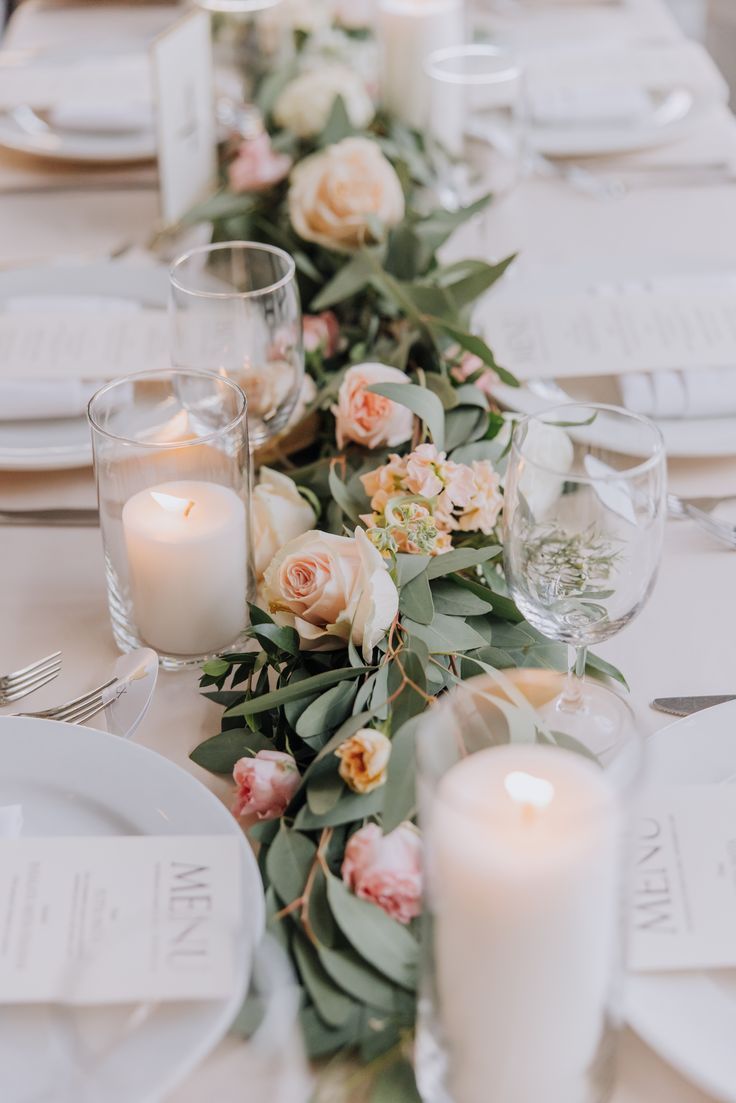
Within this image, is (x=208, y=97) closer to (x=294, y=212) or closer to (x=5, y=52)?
(x=294, y=212)

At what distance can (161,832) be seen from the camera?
704 millimetres

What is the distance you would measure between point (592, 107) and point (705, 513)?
1.03m

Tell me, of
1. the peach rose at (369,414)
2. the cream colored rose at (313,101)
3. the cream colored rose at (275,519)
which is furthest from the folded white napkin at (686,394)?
the cream colored rose at (313,101)

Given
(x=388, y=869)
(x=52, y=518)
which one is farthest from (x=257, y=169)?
(x=388, y=869)

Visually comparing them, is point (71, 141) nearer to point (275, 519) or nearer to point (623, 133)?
point (623, 133)

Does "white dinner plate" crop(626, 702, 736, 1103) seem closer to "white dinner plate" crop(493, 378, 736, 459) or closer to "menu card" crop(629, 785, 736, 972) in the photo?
"menu card" crop(629, 785, 736, 972)

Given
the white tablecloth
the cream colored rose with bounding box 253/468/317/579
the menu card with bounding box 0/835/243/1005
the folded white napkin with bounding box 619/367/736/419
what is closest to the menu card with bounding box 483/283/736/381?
the folded white napkin with bounding box 619/367/736/419

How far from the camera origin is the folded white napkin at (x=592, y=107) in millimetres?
1850

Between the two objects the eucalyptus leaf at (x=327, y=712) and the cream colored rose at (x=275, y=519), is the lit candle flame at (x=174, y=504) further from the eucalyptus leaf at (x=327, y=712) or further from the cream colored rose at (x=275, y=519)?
the eucalyptus leaf at (x=327, y=712)

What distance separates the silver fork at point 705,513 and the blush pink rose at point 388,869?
491 mm

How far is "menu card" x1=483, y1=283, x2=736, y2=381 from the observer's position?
1.20 meters

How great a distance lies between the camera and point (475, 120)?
5.01ft

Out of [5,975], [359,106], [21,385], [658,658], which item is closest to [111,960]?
[5,975]

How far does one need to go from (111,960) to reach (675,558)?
2.03 ft
